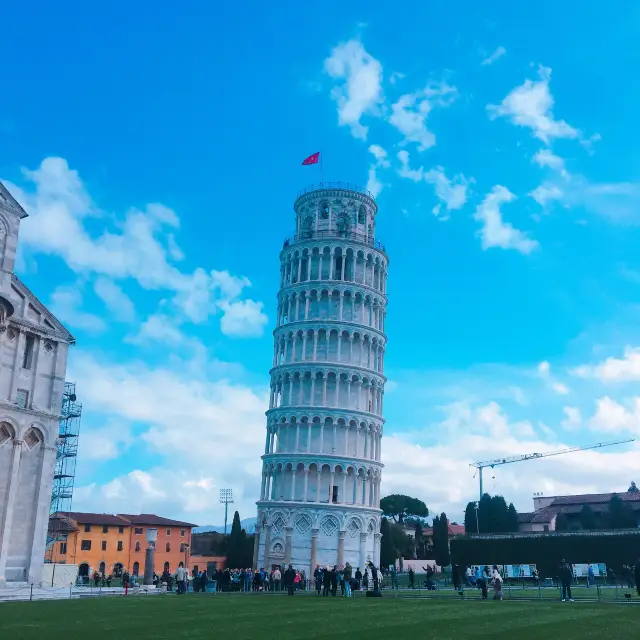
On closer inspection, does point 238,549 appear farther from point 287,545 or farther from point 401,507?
point 401,507

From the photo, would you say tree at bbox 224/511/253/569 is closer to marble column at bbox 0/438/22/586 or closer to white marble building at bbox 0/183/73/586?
white marble building at bbox 0/183/73/586

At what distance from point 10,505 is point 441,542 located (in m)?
73.8

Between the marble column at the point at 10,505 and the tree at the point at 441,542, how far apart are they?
235 feet

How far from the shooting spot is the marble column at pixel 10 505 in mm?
40125

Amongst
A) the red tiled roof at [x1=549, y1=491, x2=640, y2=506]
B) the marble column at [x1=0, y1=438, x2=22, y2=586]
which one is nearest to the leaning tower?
the marble column at [x1=0, y1=438, x2=22, y2=586]

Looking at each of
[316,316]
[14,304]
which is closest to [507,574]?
[316,316]

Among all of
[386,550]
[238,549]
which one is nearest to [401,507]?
[386,550]

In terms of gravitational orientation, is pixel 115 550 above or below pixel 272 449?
below

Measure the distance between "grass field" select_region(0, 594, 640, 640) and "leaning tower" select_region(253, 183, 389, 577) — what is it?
142 ft

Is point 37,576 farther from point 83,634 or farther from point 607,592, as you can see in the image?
point 607,592

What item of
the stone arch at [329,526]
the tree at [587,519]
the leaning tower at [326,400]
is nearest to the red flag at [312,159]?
the leaning tower at [326,400]

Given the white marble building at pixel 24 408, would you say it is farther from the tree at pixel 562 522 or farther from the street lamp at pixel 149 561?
the tree at pixel 562 522

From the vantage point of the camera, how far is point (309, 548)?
69000 millimetres

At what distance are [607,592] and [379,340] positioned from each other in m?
41.0
